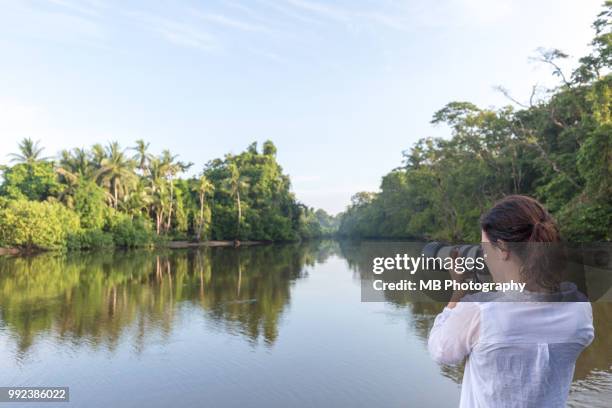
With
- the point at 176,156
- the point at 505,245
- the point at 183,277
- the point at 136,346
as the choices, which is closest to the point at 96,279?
the point at 183,277

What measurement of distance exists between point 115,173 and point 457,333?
116ft

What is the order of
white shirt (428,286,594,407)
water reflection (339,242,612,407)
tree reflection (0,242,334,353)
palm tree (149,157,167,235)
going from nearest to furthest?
white shirt (428,286,594,407) → water reflection (339,242,612,407) → tree reflection (0,242,334,353) → palm tree (149,157,167,235)

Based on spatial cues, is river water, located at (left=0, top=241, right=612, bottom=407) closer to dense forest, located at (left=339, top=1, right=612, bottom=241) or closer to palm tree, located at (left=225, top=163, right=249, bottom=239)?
dense forest, located at (left=339, top=1, right=612, bottom=241)

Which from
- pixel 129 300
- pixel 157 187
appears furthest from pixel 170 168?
pixel 129 300

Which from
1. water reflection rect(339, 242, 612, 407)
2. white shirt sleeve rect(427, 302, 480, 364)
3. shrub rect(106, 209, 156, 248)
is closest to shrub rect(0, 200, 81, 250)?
shrub rect(106, 209, 156, 248)

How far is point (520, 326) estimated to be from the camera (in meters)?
1.12

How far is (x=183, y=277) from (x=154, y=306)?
5.89 metres

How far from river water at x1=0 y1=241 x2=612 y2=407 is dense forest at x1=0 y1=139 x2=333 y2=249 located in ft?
53.3

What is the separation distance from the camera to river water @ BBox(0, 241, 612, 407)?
17.8 feet

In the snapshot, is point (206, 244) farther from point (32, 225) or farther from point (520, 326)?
point (520, 326)

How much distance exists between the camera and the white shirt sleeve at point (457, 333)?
1.13 m

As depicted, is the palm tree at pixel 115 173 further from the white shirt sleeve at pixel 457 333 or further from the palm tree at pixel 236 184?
the white shirt sleeve at pixel 457 333

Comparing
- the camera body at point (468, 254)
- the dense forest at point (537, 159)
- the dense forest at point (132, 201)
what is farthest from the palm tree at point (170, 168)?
the camera body at point (468, 254)

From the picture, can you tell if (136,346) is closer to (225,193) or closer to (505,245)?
(505,245)
